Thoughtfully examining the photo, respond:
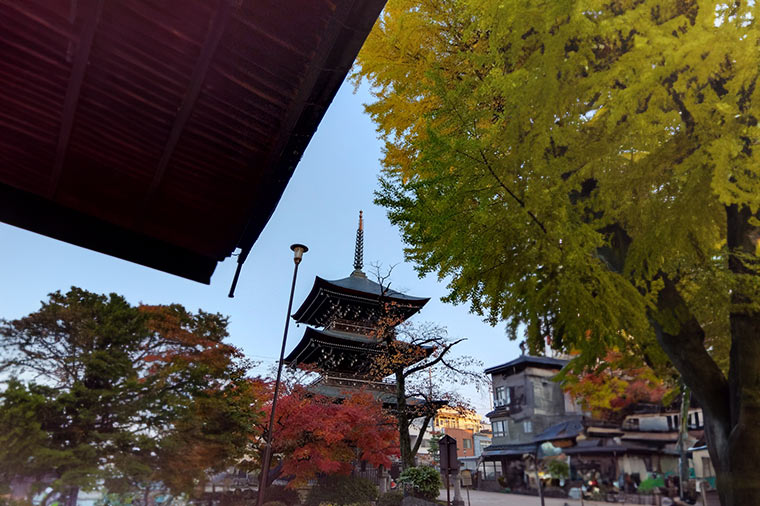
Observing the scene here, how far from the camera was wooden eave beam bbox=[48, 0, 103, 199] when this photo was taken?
1.30 meters

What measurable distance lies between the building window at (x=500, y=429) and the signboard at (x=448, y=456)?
2531 centimetres

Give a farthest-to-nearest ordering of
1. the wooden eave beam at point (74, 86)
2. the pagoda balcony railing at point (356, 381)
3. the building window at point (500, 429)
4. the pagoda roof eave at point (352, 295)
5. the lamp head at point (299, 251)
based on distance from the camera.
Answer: the building window at point (500, 429) → the pagoda roof eave at point (352, 295) → the pagoda balcony railing at point (356, 381) → the lamp head at point (299, 251) → the wooden eave beam at point (74, 86)

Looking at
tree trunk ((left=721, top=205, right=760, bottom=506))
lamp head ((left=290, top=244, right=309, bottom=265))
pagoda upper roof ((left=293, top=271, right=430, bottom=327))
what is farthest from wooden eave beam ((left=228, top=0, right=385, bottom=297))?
pagoda upper roof ((left=293, top=271, right=430, bottom=327))

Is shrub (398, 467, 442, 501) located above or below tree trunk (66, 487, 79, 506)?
below

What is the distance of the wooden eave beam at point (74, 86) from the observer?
4.27ft

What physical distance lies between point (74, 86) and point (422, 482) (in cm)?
1792

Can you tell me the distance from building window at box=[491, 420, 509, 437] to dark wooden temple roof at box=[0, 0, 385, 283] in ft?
129

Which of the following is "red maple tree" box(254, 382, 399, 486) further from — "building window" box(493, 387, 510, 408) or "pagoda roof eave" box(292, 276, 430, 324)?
"building window" box(493, 387, 510, 408)

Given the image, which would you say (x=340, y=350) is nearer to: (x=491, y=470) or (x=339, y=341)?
(x=339, y=341)

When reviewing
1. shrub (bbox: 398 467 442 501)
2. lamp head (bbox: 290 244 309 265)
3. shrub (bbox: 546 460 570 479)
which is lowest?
shrub (bbox: 546 460 570 479)

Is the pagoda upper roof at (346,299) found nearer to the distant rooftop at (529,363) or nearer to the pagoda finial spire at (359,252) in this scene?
the pagoda finial spire at (359,252)

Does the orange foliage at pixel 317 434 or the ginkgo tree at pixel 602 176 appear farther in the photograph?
the orange foliage at pixel 317 434

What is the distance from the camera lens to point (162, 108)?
1.68 metres

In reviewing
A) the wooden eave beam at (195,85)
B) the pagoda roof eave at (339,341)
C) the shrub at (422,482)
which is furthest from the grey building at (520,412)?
the wooden eave beam at (195,85)
